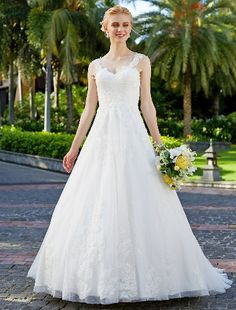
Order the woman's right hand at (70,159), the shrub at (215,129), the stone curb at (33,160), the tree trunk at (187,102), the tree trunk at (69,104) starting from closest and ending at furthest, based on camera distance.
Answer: the woman's right hand at (70,159)
the stone curb at (33,160)
the tree trunk at (69,104)
the tree trunk at (187,102)
the shrub at (215,129)

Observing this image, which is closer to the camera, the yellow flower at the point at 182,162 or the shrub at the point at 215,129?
the yellow flower at the point at 182,162

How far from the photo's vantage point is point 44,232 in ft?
27.0

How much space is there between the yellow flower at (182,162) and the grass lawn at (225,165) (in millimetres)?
12394

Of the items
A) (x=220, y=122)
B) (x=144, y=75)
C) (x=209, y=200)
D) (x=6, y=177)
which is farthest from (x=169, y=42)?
(x=144, y=75)

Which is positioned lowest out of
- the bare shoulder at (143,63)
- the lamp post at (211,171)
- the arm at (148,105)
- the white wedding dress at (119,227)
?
the lamp post at (211,171)

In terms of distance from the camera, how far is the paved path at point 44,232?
14.9 ft

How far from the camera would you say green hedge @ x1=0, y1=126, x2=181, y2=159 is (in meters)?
20.0

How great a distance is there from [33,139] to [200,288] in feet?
58.3

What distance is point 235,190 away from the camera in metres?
15.0

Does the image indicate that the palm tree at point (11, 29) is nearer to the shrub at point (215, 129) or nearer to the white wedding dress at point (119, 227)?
the shrub at point (215, 129)

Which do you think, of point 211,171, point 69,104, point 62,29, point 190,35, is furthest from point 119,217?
point 190,35

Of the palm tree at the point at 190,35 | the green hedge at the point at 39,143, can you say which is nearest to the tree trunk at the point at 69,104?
the green hedge at the point at 39,143

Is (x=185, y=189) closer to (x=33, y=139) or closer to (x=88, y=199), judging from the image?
(x=33, y=139)

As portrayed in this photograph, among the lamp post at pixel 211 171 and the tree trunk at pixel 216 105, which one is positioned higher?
the lamp post at pixel 211 171
